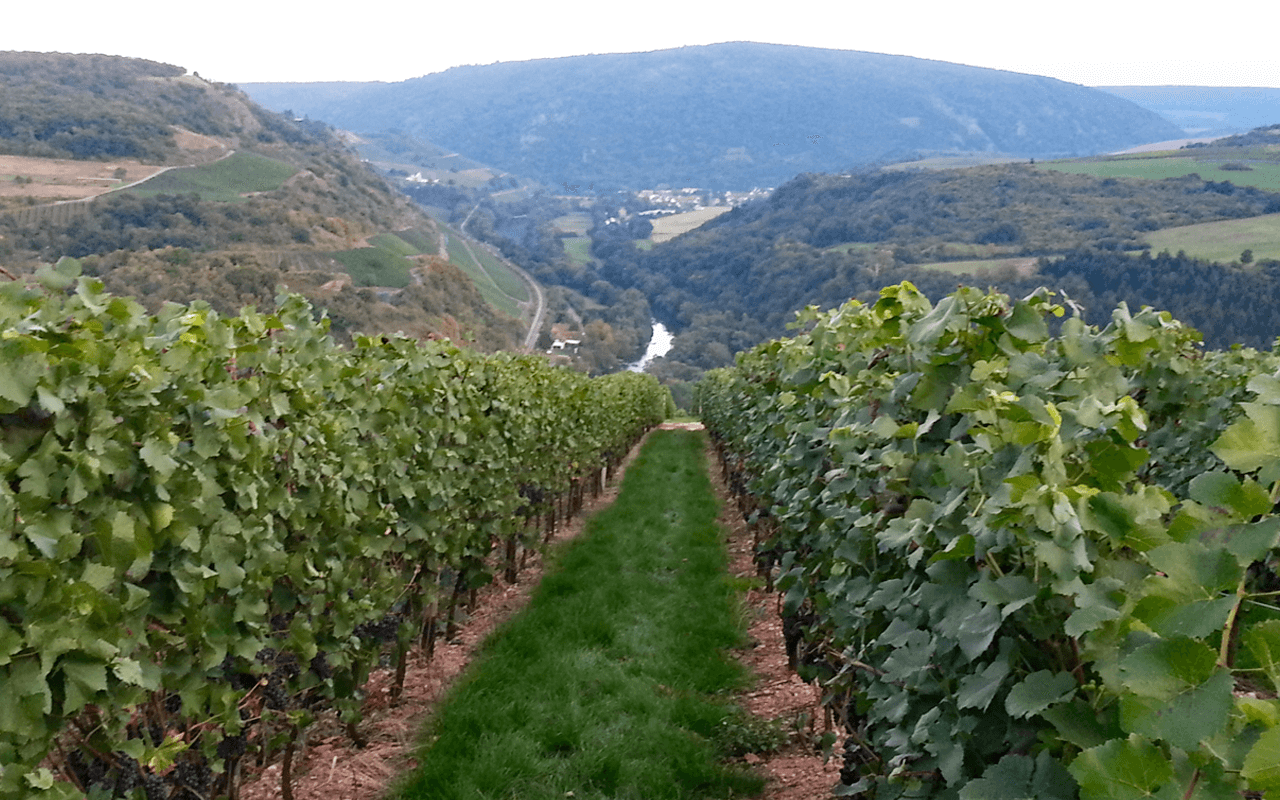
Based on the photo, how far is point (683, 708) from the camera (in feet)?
17.5

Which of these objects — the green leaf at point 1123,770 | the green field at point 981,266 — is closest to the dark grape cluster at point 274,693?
the green leaf at point 1123,770

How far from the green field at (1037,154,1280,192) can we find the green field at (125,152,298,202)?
262 ft

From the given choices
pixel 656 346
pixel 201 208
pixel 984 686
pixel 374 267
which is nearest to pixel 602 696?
pixel 984 686

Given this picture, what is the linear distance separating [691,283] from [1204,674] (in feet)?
373

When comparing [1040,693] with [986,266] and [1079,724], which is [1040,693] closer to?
[1079,724]

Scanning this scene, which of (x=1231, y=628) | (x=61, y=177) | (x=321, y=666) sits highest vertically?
(x=61, y=177)

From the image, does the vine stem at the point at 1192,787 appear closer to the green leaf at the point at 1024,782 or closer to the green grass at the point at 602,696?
the green leaf at the point at 1024,782

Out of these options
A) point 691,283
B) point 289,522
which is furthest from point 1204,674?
point 691,283

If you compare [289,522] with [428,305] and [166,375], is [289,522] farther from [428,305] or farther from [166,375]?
[428,305]

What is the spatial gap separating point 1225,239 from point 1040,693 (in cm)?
7121

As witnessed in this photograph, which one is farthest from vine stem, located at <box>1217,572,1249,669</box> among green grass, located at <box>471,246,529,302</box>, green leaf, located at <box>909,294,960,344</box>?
green grass, located at <box>471,246,529,302</box>

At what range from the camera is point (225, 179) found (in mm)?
72375

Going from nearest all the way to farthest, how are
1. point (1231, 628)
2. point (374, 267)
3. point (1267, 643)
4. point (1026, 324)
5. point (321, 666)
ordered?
point (1267, 643)
point (1231, 628)
point (1026, 324)
point (321, 666)
point (374, 267)

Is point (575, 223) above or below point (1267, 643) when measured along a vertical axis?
below
